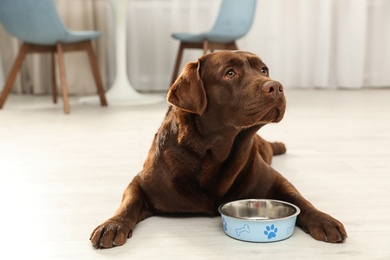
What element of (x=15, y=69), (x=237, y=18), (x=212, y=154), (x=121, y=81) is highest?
(x=237, y=18)

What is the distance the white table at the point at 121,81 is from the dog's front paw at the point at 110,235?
9.99 feet

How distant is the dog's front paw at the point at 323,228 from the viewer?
5.05 ft

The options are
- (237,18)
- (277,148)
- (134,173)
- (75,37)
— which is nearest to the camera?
(134,173)

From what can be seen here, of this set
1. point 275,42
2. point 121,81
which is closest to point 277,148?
point 121,81

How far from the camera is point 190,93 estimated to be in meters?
1.63

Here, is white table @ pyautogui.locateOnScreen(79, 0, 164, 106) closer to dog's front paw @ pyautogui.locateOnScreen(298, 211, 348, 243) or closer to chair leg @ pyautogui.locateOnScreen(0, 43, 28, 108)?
chair leg @ pyautogui.locateOnScreen(0, 43, 28, 108)

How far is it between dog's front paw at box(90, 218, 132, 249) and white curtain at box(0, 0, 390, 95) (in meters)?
3.89

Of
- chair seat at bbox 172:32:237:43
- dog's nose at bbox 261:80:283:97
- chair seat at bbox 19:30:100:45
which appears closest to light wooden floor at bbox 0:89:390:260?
dog's nose at bbox 261:80:283:97

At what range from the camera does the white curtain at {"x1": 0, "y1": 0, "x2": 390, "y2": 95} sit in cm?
536

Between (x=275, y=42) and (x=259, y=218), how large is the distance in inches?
156

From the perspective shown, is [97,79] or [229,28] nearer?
[97,79]

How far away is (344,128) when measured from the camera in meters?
3.39

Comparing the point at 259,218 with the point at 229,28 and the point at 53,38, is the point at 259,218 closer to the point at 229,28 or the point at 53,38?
the point at 53,38

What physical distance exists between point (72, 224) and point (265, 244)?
59 cm
